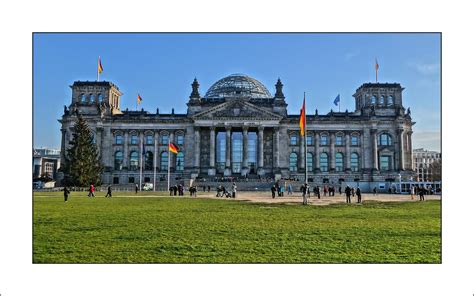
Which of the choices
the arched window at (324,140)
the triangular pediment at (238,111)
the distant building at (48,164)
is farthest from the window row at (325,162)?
the distant building at (48,164)

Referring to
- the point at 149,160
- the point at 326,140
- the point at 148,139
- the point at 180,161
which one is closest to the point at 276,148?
the point at 326,140

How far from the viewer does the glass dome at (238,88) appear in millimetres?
97731

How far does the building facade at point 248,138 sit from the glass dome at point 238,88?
900 centimetres

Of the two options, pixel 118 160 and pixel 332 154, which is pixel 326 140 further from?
pixel 118 160

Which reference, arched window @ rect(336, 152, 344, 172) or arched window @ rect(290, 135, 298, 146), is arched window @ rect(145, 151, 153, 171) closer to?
arched window @ rect(290, 135, 298, 146)

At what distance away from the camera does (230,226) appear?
61.8ft

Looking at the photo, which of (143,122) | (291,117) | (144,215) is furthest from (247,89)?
(144,215)

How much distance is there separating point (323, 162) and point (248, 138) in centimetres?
1689

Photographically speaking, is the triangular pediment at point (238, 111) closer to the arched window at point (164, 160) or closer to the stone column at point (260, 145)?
the stone column at point (260, 145)

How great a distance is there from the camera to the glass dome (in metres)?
97.7

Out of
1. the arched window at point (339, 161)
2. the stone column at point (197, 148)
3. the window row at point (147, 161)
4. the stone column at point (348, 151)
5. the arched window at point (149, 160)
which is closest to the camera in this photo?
the stone column at point (197, 148)

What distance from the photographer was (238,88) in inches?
3888
